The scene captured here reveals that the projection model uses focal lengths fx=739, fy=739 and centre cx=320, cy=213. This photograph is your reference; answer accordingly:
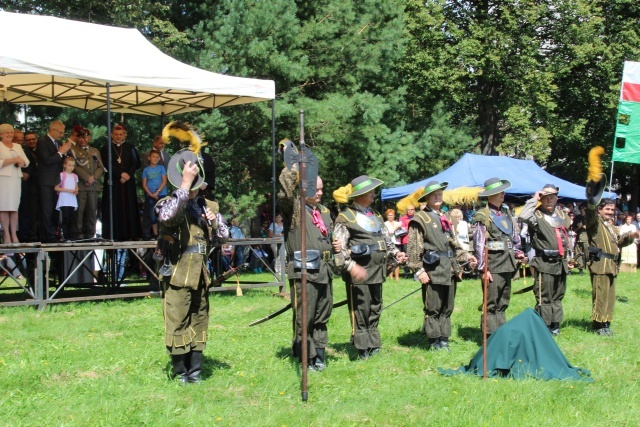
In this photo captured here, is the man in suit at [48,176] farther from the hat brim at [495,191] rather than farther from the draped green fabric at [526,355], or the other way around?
the draped green fabric at [526,355]

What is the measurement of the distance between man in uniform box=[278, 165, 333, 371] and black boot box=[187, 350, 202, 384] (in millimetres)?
1065

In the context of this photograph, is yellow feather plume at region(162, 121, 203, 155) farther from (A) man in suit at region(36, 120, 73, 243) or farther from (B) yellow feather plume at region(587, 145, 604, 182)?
(A) man in suit at region(36, 120, 73, 243)

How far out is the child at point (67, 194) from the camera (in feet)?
39.0

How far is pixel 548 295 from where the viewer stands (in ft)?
31.3

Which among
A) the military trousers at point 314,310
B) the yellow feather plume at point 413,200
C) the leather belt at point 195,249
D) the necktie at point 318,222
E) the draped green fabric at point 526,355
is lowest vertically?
the draped green fabric at point 526,355

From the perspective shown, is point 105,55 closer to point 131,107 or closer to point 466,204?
point 131,107

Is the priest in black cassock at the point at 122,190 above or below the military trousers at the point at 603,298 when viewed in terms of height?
above

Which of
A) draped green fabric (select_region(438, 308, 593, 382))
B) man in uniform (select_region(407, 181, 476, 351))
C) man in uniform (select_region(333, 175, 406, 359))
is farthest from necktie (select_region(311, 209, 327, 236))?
draped green fabric (select_region(438, 308, 593, 382))

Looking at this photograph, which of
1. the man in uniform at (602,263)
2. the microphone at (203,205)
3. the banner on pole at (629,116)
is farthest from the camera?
the banner on pole at (629,116)

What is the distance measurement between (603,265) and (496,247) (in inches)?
73.4

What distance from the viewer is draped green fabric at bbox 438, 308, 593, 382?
6.97 meters

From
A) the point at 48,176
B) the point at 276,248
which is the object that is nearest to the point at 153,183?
the point at 48,176

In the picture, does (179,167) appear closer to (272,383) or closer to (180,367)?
(180,367)

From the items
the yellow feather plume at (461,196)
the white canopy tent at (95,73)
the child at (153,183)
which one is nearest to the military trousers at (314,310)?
the white canopy tent at (95,73)
